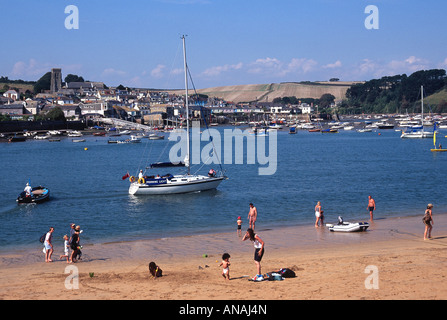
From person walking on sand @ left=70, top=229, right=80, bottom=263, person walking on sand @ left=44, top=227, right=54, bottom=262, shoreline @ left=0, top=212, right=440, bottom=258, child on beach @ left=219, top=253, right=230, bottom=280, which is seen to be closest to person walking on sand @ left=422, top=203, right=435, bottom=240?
shoreline @ left=0, top=212, right=440, bottom=258

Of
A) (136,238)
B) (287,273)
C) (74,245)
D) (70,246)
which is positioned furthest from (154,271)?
(136,238)

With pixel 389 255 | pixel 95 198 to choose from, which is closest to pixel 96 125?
pixel 95 198

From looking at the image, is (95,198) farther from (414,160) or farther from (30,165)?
(414,160)

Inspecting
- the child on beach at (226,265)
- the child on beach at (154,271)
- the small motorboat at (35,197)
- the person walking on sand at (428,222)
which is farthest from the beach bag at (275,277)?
the small motorboat at (35,197)

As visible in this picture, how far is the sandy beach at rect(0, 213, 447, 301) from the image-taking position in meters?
15.4

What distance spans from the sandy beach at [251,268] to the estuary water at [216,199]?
137 inches

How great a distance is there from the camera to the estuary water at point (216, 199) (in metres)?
29.9

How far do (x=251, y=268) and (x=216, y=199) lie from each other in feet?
66.3

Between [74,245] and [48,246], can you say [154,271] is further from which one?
[48,246]

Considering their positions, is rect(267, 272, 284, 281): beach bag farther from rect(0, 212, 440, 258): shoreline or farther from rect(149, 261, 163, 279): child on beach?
rect(0, 212, 440, 258): shoreline

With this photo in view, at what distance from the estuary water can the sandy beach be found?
3492 mm

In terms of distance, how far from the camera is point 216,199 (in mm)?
39000

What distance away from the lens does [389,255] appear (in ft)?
66.7
